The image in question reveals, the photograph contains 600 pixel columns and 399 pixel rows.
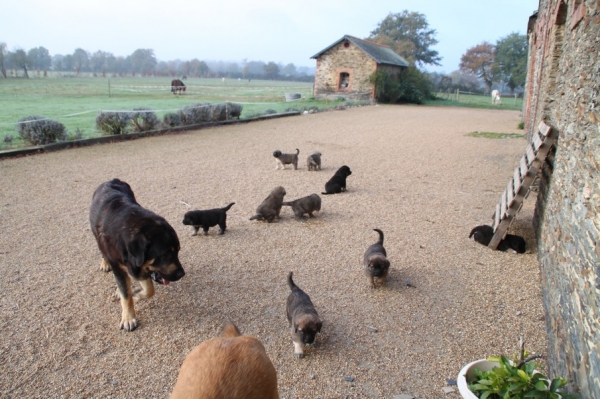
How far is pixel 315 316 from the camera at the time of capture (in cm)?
381

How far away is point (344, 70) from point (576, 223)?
3272 cm

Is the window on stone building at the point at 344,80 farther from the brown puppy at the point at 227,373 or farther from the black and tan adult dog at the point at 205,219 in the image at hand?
the brown puppy at the point at 227,373

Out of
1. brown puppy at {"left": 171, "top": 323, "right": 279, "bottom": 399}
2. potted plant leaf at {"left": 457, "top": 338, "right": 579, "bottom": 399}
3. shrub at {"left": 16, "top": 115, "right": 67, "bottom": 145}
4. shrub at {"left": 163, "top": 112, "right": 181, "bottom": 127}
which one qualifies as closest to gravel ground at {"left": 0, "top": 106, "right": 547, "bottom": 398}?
potted plant leaf at {"left": 457, "top": 338, "right": 579, "bottom": 399}

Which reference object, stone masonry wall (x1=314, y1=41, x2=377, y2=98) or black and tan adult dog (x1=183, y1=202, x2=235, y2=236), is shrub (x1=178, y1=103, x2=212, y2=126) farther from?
stone masonry wall (x1=314, y1=41, x2=377, y2=98)

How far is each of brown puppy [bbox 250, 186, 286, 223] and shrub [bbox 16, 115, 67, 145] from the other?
8.77m

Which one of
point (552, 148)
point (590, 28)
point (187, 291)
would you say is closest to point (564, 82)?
point (552, 148)

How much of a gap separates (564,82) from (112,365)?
6818 mm

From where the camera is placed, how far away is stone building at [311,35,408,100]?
33.7 meters

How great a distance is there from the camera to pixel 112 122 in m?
14.3

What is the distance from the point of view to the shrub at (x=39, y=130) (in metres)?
12.2

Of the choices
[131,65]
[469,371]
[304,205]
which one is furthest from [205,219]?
[131,65]

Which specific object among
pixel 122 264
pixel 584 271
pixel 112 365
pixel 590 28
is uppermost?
pixel 590 28

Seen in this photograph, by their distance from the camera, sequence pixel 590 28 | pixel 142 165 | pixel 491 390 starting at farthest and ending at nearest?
pixel 142 165 → pixel 590 28 → pixel 491 390

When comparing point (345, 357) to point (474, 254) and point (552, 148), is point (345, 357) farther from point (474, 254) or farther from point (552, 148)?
point (552, 148)
